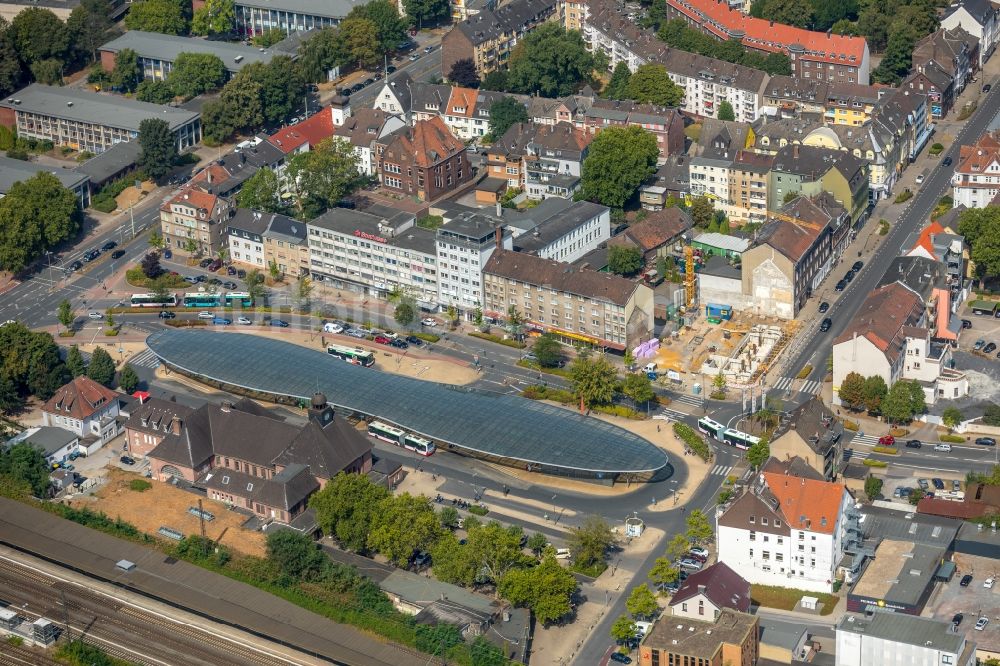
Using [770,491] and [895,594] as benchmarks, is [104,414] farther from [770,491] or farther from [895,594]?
[895,594]

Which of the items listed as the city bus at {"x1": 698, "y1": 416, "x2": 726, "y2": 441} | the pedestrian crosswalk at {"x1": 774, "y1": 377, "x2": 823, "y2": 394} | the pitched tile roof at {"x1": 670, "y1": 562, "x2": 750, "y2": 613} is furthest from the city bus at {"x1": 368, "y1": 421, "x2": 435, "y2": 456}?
the pedestrian crosswalk at {"x1": 774, "y1": 377, "x2": 823, "y2": 394}

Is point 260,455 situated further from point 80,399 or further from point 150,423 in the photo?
point 80,399

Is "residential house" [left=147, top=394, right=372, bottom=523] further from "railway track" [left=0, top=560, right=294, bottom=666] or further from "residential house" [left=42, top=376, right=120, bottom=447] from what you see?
"railway track" [left=0, top=560, right=294, bottom=666]

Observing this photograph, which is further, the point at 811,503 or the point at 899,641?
the point at 811,503

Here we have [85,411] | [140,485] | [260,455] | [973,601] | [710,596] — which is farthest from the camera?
[85,411]

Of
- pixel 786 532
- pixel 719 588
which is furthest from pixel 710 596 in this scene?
pixel 786 532

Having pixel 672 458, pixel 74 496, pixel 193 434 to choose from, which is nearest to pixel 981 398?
pixel 672 458
